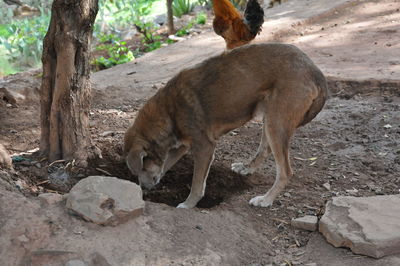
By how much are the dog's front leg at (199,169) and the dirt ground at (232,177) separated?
0.17 metres

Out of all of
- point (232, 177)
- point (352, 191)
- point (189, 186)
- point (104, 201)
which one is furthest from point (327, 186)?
point (104, 201)

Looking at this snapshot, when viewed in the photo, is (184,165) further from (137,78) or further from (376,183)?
(137,78)

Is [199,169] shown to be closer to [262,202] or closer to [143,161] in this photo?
[143,161]

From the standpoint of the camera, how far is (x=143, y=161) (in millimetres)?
5059

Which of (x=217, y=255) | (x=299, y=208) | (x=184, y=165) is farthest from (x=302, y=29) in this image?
(x=217, y=255)

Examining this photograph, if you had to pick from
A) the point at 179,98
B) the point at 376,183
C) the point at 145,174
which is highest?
the point at 179,98

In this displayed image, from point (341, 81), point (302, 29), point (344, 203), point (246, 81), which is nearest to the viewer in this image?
point (344, 203)

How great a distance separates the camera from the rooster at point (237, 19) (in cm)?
676

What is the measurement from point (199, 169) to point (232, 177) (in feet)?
2.47

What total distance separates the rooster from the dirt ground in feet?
4.26

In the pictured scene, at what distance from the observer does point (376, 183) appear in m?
5.32

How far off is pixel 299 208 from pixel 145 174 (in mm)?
1571

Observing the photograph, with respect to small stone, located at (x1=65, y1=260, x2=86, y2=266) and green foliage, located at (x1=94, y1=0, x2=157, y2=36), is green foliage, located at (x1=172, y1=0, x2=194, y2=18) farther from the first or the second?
small stone, located at (x1=65, y1=260, x2=86, y2=266)

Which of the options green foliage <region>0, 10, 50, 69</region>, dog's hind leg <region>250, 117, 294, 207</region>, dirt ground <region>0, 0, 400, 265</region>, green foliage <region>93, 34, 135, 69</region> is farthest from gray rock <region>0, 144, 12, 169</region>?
green foliage <region>0, 10, 50, 69</region>
